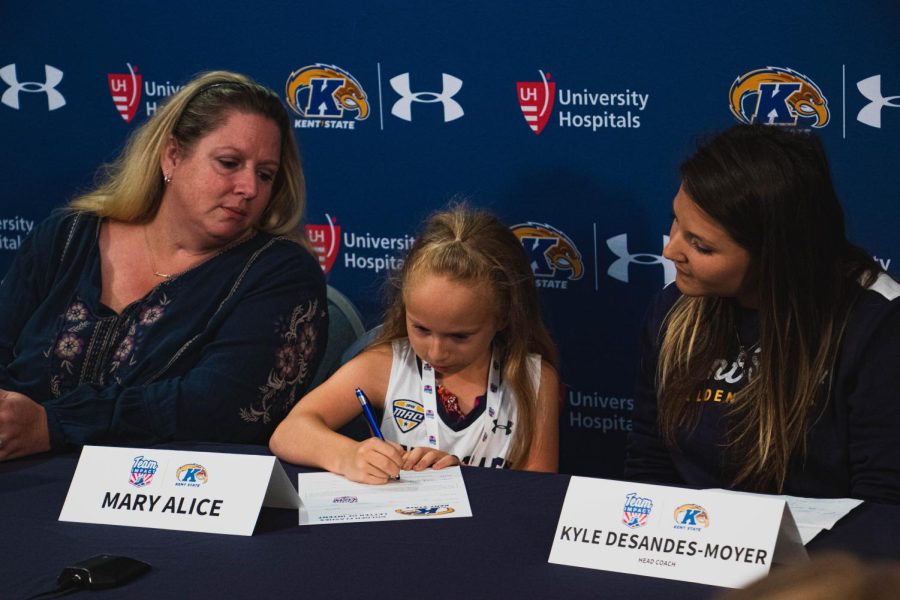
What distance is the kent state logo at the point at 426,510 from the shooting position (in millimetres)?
1694

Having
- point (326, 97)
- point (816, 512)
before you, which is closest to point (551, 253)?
point (326, 97)

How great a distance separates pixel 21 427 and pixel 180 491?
0.45 m

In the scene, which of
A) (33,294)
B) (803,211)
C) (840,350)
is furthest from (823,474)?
(33,294)

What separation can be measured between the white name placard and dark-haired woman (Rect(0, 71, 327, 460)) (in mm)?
957

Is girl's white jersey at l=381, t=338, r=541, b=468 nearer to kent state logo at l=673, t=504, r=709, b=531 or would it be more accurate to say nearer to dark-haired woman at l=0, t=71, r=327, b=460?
dark-haired woman at l=0, t=71, r=327, b=460

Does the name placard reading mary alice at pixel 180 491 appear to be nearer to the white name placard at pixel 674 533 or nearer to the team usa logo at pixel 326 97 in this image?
the white name placard at pixel 674 533

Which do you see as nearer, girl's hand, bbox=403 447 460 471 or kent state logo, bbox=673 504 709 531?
kent state logo, bbox=673 504 709 531

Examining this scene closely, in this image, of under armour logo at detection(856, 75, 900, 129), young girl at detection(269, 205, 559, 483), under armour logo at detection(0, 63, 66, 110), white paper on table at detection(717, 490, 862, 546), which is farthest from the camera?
under armour logo at detection(0, 63, 66, 110)

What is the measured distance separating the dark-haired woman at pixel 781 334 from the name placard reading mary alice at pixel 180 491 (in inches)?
32.3

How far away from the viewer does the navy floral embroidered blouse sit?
2273 mm

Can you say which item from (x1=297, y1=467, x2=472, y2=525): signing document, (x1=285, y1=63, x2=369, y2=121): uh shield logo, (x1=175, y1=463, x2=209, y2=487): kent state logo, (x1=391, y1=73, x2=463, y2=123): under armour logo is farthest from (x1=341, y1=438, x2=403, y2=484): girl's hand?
(x1=285, y1=63, x2=369, y2=121): uh shield logo

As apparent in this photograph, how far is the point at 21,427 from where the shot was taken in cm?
200

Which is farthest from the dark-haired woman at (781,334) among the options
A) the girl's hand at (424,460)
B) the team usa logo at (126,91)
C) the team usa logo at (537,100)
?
the team usa logo at (126,91)

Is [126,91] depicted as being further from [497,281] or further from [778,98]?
[778,98]
